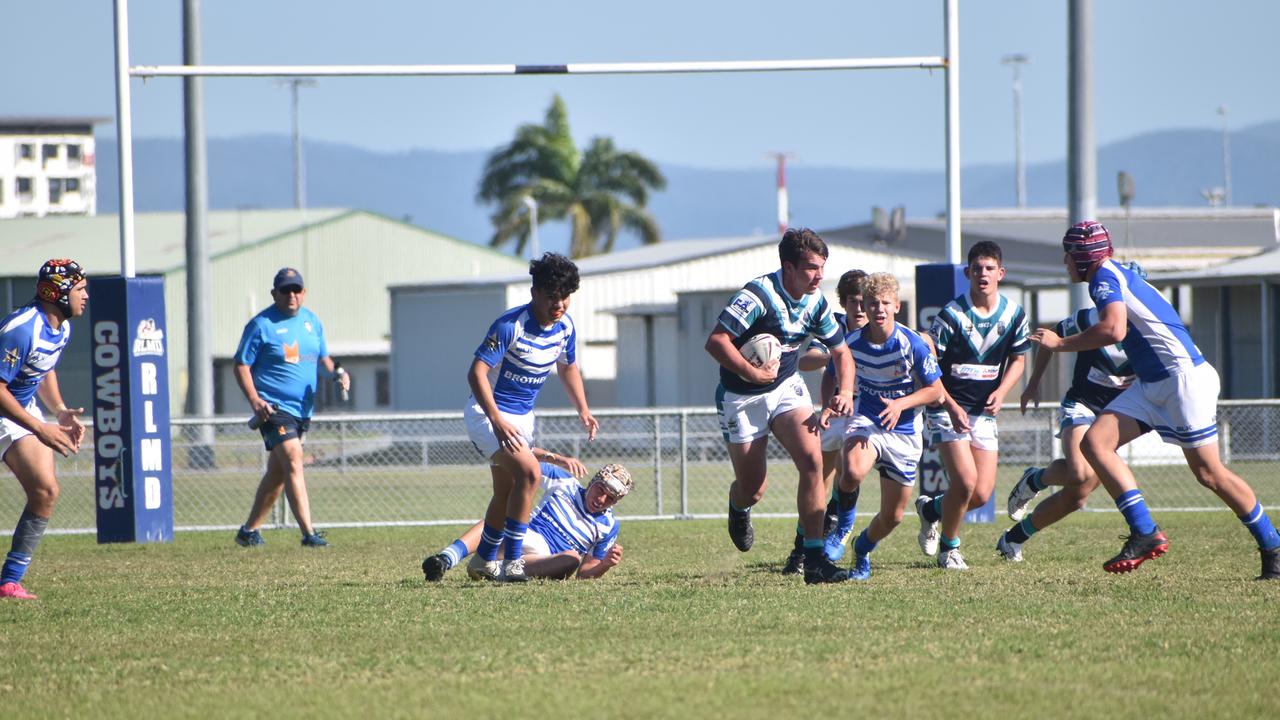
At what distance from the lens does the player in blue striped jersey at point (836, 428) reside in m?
9.95

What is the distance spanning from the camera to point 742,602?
8.73 meters

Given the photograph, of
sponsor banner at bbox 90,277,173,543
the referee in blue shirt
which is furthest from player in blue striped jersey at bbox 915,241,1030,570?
sponsor banner at bbox 90,277,173,543

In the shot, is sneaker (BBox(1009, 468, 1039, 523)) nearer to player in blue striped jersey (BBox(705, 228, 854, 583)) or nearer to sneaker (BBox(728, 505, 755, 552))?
sneaker (BBox(728, 505, 755, 552))

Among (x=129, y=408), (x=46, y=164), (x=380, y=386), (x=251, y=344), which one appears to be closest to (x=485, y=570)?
(x=251, y=344)

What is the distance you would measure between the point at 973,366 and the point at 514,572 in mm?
3159

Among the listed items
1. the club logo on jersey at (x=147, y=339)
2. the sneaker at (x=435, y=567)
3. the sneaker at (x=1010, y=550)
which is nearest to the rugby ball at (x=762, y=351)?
the sneaker at (x=435, y=567)

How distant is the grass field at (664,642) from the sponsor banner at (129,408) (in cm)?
297

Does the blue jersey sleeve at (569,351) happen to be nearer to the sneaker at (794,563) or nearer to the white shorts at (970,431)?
the sneaker at (794,563)

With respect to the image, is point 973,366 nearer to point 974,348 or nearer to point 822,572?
point 974,348

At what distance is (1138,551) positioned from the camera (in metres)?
9.20

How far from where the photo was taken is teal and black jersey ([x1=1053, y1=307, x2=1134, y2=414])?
10.8m

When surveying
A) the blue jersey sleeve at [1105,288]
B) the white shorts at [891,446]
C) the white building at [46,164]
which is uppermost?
the white building at [46,164]

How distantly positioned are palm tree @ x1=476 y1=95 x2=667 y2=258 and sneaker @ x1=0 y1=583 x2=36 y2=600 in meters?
60.7

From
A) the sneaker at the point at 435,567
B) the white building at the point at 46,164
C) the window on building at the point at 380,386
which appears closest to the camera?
the sneaker at the point at 435,567
